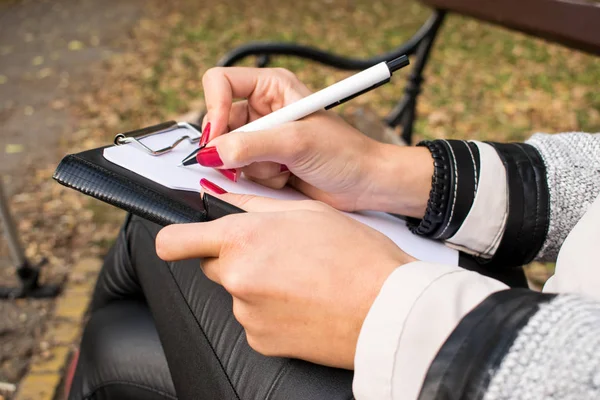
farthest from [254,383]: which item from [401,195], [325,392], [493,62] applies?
[493,62]

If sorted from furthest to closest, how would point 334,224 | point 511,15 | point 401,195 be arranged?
1. point 511,15
2. point 401,195
3. point 334,224

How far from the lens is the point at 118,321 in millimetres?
1240

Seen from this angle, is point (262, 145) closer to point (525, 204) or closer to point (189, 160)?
point (189, 160)

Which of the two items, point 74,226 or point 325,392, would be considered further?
point 74,226

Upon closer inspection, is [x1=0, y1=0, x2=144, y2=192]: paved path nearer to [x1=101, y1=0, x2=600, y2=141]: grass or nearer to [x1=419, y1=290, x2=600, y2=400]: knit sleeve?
[x1=101, y1=0, x2=600, y2=141]: grass

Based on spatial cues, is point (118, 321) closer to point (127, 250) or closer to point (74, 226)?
point (127, 250)

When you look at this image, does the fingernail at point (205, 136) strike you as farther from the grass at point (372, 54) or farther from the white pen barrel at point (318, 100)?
the grass at point (372, 54)

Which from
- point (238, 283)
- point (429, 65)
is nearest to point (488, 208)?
point (238, 283)

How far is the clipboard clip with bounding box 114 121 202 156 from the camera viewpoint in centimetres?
94

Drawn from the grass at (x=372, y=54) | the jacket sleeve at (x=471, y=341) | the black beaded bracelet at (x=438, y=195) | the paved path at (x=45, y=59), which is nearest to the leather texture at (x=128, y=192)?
the jacket sleeve at (x=471, y=341)

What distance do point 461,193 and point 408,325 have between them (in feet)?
1.45

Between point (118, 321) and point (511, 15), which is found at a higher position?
point (511, 15)

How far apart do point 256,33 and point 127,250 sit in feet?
14.3

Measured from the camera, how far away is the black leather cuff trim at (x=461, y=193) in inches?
38.8
